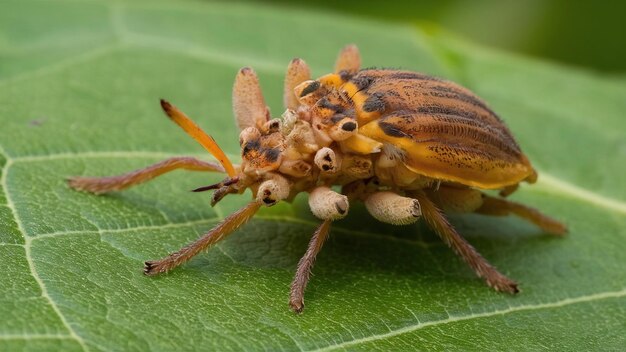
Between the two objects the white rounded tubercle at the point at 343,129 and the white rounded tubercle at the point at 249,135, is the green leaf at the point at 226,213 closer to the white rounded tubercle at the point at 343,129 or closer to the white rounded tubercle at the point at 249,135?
the white rounded tubercle at the point at 249,135

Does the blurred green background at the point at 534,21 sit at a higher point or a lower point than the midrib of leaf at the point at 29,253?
higher

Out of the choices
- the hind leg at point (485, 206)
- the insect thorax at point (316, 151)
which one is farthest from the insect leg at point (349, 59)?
the hind leg at point (485, 206)

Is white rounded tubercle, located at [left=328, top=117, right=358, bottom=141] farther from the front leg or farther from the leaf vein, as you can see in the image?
the leaf vein

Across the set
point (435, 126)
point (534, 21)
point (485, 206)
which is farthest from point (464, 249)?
point (534, 21)

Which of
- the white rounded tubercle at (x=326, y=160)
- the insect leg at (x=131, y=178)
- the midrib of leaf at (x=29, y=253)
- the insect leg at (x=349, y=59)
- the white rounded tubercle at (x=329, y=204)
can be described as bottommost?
the midrib of leaf at (x=29, y=253)

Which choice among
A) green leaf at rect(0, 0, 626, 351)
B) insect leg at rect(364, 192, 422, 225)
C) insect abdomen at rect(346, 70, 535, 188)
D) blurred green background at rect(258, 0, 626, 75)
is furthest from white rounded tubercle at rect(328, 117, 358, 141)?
blurred green background at rect(258, 0, 626, 75)

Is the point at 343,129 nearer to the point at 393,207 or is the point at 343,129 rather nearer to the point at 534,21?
the point at 393,207

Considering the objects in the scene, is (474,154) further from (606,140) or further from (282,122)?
(606,140)

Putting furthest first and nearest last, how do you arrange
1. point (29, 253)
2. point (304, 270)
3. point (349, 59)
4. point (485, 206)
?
point (349, 59) → point (485, 206) → point (304, 270) → point (29, 253)
